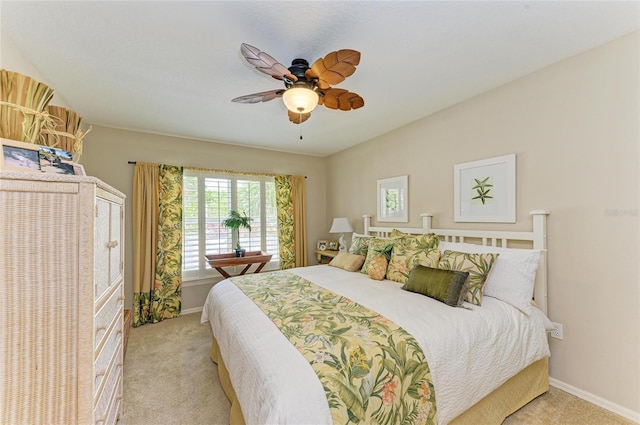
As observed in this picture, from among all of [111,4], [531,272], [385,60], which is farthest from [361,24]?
[531,272]

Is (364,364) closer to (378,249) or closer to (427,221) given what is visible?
(378,249)

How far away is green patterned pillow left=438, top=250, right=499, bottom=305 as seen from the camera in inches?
74.9

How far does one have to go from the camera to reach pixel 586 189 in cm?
193

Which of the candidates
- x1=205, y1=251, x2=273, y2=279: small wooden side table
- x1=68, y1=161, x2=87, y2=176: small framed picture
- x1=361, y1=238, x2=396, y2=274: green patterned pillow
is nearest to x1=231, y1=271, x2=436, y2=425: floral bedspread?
x1=361, y1=238, x2=396, y2=274: green patterned pillow

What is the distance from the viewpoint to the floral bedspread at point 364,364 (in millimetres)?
1145

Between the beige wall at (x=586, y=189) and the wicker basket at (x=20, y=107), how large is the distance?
3154 millimetres

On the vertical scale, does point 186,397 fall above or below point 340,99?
below

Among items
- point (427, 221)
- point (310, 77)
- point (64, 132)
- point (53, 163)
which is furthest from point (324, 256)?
point (53, 163)

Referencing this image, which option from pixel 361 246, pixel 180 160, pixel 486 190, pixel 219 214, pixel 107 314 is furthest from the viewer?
pixel 219 214

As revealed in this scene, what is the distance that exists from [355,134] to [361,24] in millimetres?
2177

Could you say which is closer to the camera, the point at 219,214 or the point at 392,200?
the point at 392,200

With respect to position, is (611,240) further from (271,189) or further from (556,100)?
(271,189)

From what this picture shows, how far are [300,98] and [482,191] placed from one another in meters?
1.98

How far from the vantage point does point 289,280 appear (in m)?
2.59
